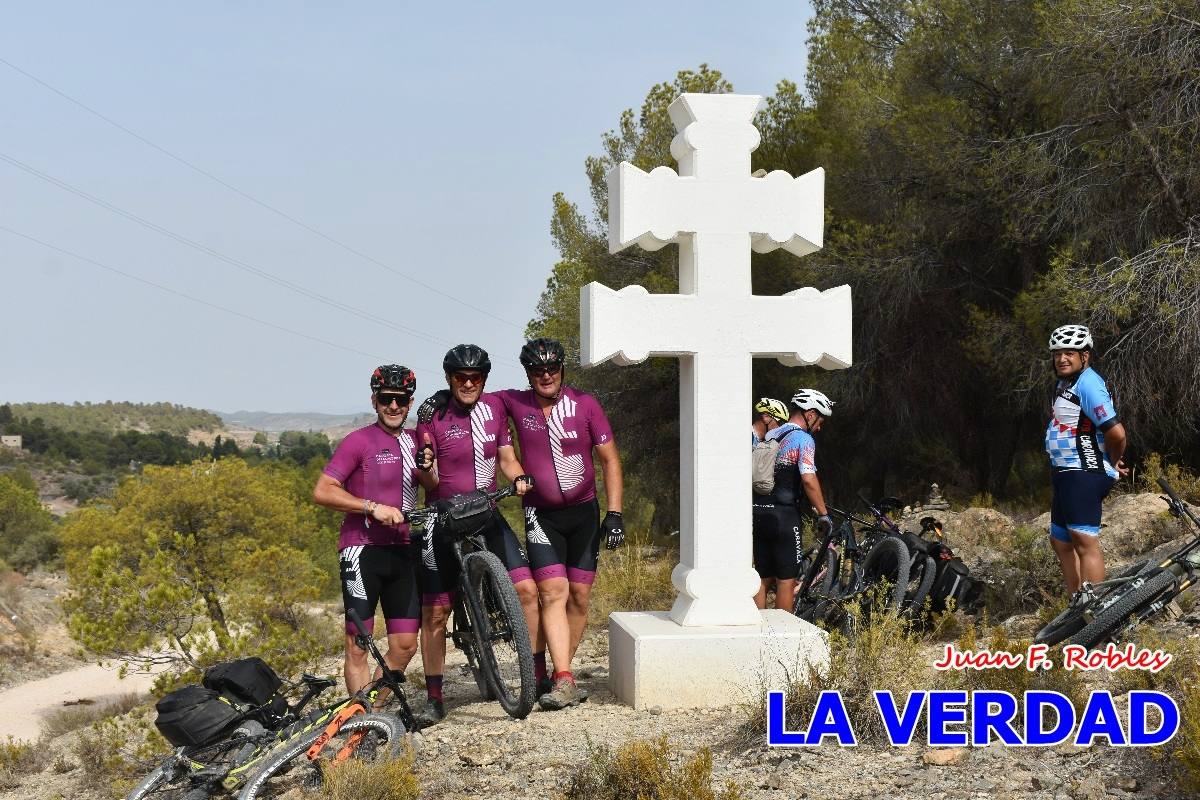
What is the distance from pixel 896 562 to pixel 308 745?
170 inches

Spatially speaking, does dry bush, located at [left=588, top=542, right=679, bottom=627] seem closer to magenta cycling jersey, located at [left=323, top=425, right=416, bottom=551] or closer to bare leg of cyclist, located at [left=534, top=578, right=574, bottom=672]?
bare leg of cyclist, located at [left=534, top=578, right=574, bottom=672]

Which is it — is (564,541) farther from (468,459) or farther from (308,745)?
(308,745)

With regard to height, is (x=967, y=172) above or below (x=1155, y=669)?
above

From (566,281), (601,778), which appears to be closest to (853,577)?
(601,778)

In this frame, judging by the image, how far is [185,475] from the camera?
15906mm

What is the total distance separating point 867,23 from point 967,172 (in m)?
4.62

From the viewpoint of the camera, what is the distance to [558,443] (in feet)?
20.0

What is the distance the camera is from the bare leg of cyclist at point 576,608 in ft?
20.3

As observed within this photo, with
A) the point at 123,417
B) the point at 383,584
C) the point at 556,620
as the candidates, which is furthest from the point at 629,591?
the point at 123,417

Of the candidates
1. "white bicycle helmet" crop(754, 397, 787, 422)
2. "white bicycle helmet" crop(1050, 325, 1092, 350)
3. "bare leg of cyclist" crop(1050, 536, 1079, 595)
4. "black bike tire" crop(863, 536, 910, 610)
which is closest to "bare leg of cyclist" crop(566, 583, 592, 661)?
"black bike tire" crop(863, 536, 910, 610)

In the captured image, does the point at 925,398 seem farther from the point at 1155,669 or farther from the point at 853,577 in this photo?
the point at 1155,669

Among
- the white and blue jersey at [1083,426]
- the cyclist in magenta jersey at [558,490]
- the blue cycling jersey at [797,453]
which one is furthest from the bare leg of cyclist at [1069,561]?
the cyclist in magenta jersey at [558,490]

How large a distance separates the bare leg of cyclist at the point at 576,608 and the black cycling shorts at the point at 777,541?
1.65 m

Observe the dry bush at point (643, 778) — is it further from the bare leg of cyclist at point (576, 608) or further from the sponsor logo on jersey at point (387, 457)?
the sponsor logo on jersey at point (387, 457)
